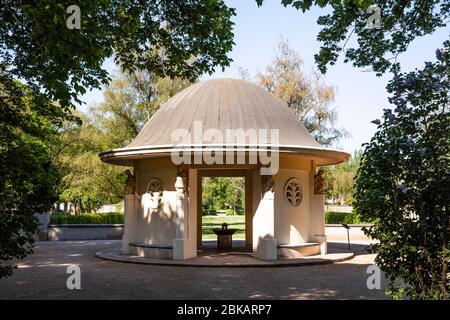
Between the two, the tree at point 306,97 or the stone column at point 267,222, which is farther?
the tree at point 306,97

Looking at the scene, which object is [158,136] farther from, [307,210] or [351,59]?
[351,59]

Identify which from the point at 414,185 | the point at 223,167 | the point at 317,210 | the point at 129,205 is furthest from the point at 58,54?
the point at 317,210

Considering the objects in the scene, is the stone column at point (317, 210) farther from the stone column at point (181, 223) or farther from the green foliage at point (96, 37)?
the green foliage at point (96, 37)

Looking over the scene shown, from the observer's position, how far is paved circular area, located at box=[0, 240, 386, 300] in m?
8.91

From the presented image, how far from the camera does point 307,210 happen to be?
1575 cm

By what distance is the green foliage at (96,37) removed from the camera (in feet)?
21.7

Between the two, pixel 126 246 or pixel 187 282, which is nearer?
pixel 187 282

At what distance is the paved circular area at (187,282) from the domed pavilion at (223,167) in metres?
1.64

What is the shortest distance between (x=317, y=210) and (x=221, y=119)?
4.92 meters

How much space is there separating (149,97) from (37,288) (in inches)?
845

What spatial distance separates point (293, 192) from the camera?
1512 cm

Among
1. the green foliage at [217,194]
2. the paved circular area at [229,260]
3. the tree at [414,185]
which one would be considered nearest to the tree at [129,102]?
the paved circular area at [229,260]

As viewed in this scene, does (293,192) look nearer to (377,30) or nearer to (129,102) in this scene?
(377,30)
